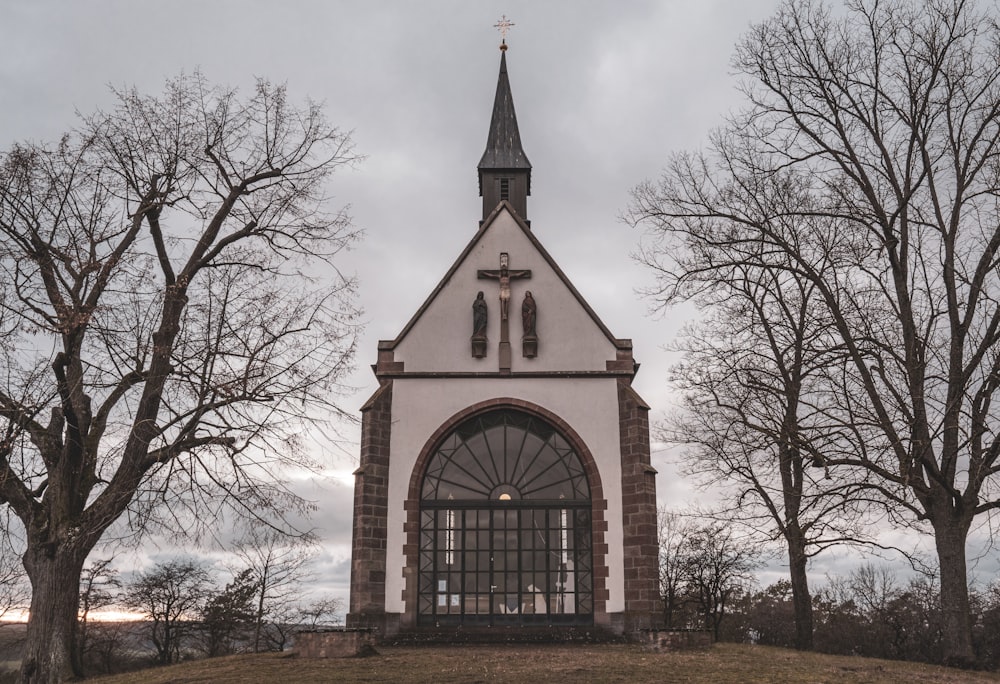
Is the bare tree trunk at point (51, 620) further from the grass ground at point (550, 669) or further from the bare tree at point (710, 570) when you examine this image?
the bare tree at point (710, 570)

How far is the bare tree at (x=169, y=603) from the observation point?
24328 millimetres

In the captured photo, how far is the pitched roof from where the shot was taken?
25394 mm

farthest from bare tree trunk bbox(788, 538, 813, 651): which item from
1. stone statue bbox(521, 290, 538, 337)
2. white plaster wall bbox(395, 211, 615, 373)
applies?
stone statue bbox(521, 290, 538, 337)

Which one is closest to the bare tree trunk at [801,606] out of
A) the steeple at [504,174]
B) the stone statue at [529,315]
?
the stone statue at [529,315]

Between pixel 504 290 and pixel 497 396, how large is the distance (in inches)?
104

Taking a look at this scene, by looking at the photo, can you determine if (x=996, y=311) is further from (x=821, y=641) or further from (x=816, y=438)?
(x=821, y=641)

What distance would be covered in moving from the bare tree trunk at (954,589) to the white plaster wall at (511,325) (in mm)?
8045

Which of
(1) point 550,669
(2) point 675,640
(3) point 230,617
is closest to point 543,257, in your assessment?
(2) point 675,640

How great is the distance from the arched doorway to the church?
0.03 meters

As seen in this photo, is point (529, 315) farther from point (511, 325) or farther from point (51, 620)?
point (51, 620)

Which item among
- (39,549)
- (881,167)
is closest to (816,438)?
(881,167)

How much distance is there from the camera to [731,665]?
12430mm

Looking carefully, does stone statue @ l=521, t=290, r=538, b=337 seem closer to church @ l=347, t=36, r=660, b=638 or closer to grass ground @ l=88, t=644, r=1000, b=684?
church @ l=347, t=36, r=660, b=638

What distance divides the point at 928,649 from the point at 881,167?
466 inches
